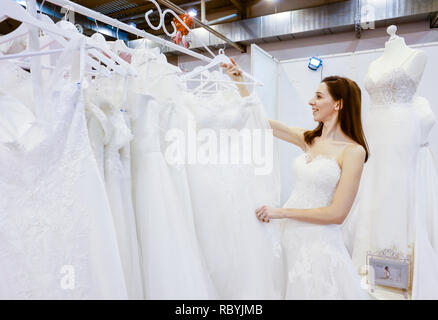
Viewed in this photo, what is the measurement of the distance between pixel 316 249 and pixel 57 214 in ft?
3.45

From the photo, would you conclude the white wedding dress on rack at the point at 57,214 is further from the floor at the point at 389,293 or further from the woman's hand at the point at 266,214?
the floor at the point at 389,293

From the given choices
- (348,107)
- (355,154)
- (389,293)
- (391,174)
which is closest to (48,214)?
(355,154)

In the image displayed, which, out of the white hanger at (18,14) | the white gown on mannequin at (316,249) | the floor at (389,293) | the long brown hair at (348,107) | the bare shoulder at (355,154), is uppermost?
the white hanger at (18,14)

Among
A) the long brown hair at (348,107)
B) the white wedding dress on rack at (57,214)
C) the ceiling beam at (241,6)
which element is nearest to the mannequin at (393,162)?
the long brown hair at (348,107)

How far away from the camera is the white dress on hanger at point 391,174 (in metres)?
1.90

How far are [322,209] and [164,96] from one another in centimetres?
84

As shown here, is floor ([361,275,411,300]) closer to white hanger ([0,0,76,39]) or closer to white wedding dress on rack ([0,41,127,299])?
white wedding dress on rack ([0,41,127,299])

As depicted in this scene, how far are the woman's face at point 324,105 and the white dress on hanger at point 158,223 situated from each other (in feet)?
2.92

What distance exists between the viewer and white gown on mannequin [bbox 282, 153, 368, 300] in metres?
1.29

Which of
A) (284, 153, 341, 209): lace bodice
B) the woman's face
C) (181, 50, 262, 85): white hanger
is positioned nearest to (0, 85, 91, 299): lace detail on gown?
(181, 50, 262, 85): white hanger

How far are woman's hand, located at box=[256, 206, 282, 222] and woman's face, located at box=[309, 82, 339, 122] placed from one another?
606 mm

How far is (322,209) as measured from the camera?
54.2 inches

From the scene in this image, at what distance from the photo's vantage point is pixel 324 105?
1552mm
